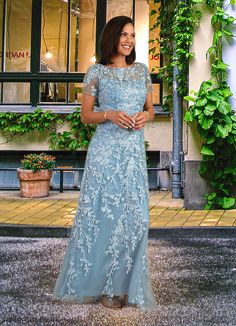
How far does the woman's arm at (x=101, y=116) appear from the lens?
13.3ft

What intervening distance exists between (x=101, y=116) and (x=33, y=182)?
21.2 feet

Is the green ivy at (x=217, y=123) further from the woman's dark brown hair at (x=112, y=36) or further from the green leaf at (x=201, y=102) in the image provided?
the woman's dark brown hair at (x=112, y=36)

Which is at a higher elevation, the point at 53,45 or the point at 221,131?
the point at 53,45

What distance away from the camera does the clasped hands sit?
4062 millimetres

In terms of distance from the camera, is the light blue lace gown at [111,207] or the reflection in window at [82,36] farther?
the reflection in window at [82,36]

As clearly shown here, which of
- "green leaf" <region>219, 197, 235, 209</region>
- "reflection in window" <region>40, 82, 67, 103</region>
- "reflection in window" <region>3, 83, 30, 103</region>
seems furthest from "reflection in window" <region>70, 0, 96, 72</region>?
"green leaf" <region>219, 197, 235, 209</region>

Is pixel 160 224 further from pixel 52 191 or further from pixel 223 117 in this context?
pixel 52 191

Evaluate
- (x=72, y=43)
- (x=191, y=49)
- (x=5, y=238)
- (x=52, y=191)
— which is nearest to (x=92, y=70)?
(x=5, y=238)

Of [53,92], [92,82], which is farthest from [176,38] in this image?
[92,82]

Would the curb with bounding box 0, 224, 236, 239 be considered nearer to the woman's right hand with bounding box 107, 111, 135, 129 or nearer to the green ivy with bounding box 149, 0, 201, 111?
the green ivy with bounding box 149, 0, 201, 111

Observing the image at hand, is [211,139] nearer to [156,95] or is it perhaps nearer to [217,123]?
[217,123]

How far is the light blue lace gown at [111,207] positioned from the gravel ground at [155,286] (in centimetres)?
17

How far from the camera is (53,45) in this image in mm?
12531

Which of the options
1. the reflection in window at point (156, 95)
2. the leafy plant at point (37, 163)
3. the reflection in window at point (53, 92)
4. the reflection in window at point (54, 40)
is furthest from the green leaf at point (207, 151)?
the reflection in window at point (54, 40)
